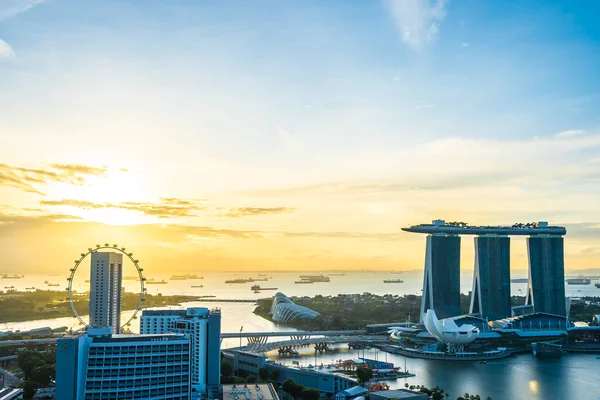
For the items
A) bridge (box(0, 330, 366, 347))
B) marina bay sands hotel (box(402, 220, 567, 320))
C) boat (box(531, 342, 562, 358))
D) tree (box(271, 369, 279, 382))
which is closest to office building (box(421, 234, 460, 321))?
marina bay sands hotel (box(402, 220, 567, 320))

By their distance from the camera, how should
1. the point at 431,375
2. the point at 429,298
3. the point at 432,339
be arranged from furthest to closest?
the point at 429,298 < the point at 432,339 < the point at 431,375

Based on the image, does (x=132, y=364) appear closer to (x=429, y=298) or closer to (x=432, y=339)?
(x=432, y=339)

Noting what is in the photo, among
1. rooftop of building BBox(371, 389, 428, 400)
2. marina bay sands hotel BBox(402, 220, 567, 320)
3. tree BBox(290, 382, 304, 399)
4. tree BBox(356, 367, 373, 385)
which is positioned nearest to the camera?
rooftop of building BBox(371, 389, 428, 400)

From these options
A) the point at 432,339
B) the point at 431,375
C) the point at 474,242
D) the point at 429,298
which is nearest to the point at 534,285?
the point at 474,242

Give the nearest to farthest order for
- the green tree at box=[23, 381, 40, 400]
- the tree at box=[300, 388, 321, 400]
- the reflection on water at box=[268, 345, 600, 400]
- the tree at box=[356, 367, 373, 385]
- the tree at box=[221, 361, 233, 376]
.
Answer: the green tree at box=[23, 381, 40, 400] < the tree at box=[300, 388, 321, 400] < the reflection on water at box=[268, 345, 600, 400] < the tree at box=[356, 367, 373, 385] < the tree at box=[221, 361, 233, 376]

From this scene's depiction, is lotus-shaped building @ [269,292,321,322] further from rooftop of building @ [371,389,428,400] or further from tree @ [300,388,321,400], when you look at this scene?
rooftop of building @ [371,389,428,400]

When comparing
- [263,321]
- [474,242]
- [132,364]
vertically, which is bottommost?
[263,321]

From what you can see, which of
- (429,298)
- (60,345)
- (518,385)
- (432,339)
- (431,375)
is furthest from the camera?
(429,298)

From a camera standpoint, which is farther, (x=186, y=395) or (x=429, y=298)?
(x=429, y=298)
